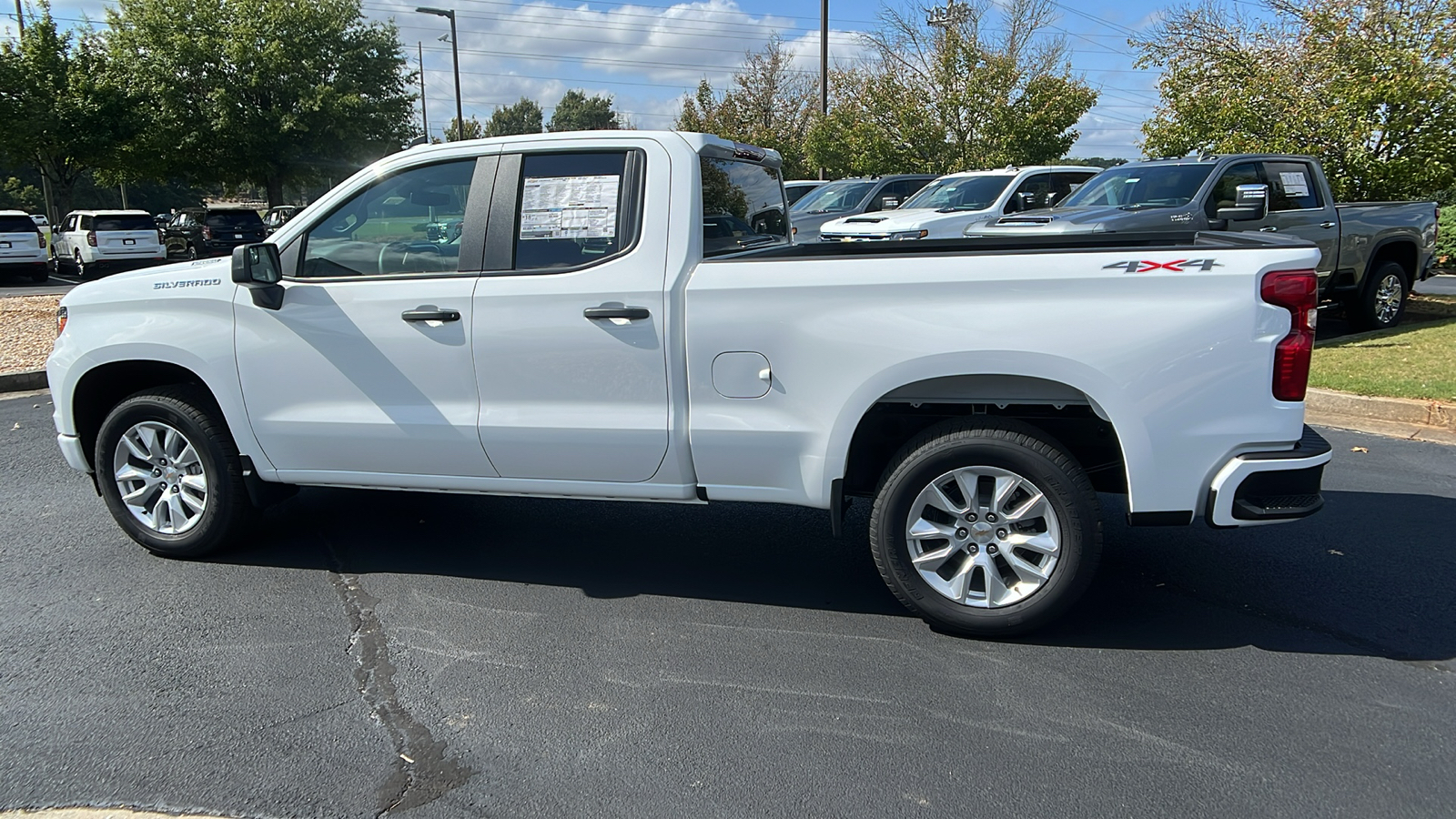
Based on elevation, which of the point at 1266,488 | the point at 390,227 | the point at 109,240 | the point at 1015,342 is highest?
the point at 390,227

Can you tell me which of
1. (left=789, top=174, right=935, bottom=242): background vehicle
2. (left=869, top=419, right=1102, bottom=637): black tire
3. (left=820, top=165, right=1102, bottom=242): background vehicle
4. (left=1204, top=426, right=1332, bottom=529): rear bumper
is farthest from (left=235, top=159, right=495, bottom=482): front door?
A: (left=789, top=174, right=935, bottom=242): background vehicle

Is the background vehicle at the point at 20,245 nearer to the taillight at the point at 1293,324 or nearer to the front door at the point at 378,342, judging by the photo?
the front door at the point at 378,342

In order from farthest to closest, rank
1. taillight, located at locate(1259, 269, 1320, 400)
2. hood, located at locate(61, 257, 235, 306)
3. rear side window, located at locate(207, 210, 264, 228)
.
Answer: rear side window, located at locate(207, 210, 264, 228) < hood, located at locate(61, 257, 235, 306) < taillight, located at locate(1259, 269, 1320, 400)

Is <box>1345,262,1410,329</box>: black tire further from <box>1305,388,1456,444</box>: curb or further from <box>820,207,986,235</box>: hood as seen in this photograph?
<box>820,207,986,235</box>: hood

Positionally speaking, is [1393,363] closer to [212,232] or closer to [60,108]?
[212,232]

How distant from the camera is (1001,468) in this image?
375 cm

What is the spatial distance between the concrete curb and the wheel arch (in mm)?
9041

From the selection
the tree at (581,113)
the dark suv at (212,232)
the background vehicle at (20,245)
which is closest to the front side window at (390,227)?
the background vehicle at (20,245)

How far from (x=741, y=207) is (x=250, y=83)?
34.2 metres

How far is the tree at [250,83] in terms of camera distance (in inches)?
1294

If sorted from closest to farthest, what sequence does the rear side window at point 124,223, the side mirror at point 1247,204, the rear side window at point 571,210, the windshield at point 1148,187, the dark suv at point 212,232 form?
the rear side window at point 571,210, the side mirror at point 1247,204, the windshield at point 1148,187, the rear side window at point 124,223, the dark suv at point 212,232

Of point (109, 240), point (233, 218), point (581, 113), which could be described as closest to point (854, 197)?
point (109, 240)

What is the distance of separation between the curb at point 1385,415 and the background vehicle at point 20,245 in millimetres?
24318

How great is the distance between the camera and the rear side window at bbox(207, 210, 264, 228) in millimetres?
27420
